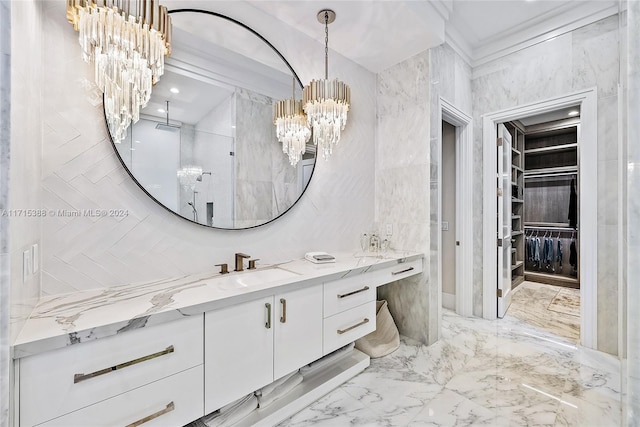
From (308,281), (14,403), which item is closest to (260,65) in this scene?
Answer: (308,281)

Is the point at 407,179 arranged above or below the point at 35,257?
above

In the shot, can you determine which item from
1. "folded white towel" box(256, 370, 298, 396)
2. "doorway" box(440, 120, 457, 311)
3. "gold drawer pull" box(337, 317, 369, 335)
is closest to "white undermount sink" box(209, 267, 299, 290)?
"gold drawer pull" box(337, 317, 369, 335)

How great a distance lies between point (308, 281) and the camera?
65.4 inches

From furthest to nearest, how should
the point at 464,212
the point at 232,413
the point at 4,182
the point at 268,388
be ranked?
the point at 464,212 < the point at 268,388 < the point at 232,413 < the point at 4,182

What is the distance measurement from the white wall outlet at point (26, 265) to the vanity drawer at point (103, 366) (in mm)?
320

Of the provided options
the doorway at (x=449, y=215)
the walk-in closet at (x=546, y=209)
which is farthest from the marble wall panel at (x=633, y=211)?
the walk-in closet at (x=546, y=209)

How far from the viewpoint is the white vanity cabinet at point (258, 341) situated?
4.29 ft

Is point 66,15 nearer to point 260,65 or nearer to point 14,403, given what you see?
point 260,65

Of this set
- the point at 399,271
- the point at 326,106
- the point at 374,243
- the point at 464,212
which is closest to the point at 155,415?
the point at 399,271

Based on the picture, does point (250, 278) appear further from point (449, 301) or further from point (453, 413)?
point (449, 301)

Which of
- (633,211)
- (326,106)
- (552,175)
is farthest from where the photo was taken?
(552,175)

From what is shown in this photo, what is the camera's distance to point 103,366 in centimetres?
102

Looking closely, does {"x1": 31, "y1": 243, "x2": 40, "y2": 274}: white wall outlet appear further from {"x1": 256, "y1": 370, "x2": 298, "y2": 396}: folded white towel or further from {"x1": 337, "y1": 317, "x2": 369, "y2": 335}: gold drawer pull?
{"x1": 337, "y1": 317, "x2": 369, "y2": 335}: gold drawer pull

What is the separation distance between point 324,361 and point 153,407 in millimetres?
1202
